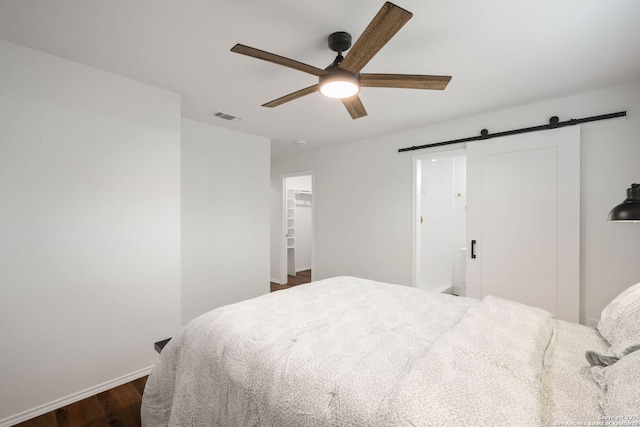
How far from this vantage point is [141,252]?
249 centimetres

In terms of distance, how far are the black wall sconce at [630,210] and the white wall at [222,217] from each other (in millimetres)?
3697

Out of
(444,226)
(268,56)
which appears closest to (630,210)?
(268,56)

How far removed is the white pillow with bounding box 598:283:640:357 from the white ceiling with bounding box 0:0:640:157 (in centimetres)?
155

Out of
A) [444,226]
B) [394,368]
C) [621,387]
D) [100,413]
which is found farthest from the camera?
[444,226]

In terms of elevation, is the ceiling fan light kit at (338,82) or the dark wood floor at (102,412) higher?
the ceiling fan light kit at (338,82)

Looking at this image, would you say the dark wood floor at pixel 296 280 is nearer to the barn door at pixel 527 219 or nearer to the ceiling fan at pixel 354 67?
the barn door at pixel 527 219

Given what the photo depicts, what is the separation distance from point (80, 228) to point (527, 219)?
4018mm

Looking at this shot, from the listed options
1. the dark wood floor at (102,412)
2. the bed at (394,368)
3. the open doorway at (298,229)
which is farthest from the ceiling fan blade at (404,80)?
the open doorway at (298,229)

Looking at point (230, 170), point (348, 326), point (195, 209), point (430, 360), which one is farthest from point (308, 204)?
point (430, 360)

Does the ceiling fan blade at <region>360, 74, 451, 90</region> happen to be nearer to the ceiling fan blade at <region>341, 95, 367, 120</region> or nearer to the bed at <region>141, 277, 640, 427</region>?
the ceiling fan blade at <region>341, 95, 367, 120</region>

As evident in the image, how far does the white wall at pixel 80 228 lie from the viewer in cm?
192

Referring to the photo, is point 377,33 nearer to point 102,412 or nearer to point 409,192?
point 409,192

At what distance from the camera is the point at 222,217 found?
3.80m

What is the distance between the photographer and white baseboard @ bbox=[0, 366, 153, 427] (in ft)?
6.24
